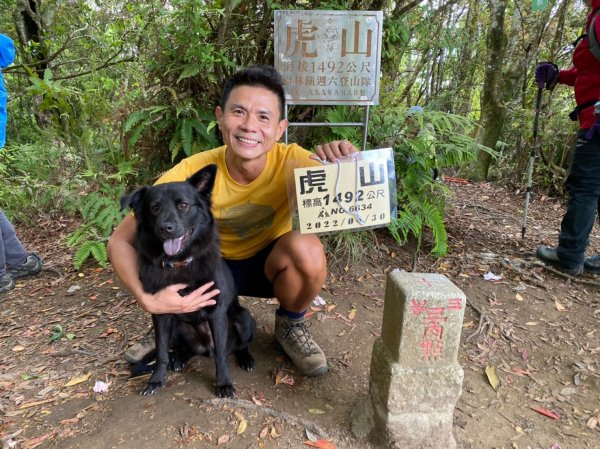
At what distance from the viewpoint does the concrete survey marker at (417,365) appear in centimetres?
170

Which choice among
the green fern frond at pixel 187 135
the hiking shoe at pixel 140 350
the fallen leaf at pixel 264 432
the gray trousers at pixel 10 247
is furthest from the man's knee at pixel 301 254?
the gray trousers at pixel 10 247

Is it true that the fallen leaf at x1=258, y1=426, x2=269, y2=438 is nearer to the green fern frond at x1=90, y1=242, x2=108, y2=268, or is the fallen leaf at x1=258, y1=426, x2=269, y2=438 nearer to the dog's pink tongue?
the dog's pink tongue

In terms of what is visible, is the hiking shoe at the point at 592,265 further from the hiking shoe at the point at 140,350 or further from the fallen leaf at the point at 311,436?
the hiking shoe at the point at 140,350

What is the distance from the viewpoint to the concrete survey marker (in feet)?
5.57

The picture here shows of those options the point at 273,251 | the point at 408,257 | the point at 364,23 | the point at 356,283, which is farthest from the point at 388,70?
the point at 273,251

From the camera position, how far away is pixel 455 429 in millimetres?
2178

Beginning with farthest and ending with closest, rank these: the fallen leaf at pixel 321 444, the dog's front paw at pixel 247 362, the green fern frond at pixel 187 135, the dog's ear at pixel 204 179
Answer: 1. the green fern frond at pixel 187 135
2. the dog's front paw at pixel 247 362
3. the dog's ear at pixel 204 179
4. the fallen leaf at pixel 321 444

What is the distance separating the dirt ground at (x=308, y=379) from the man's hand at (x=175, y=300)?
59 cm

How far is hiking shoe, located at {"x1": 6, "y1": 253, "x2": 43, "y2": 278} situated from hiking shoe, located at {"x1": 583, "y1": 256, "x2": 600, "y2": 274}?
19.6 ft

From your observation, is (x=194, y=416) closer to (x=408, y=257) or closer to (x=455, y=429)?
(x=455, y=429)

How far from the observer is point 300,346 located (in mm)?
2717

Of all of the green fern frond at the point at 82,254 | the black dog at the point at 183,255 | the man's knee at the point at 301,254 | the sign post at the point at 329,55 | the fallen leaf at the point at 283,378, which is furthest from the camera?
the green fern frond at the point at 82,254

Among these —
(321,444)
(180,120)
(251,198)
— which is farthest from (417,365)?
(180,120)

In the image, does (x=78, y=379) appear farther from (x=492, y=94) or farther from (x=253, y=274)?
(x=492, y=94)
